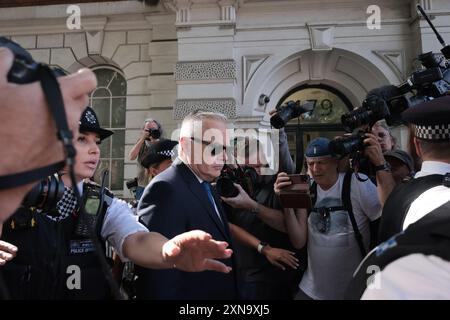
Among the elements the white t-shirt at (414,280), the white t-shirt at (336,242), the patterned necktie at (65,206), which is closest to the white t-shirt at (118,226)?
the patterned necktie at (65,206)

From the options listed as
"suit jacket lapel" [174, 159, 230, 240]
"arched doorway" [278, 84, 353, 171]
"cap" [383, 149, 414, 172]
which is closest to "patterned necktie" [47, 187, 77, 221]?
"suit jacket lapel" [174, 159, 230, 240]

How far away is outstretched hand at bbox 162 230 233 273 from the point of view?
1251 mm

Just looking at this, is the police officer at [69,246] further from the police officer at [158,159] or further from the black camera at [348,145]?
the police officer at [158,159]

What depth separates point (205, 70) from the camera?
6.49 m

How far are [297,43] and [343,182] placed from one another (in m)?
4.71

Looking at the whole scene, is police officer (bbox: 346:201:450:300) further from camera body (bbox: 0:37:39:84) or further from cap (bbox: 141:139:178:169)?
cap (bbox: 141:139:178:169)

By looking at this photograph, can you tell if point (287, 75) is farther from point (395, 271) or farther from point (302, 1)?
point (395, 271)

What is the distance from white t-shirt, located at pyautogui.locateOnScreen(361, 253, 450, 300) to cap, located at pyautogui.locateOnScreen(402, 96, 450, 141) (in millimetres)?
946

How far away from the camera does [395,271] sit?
0.86 m

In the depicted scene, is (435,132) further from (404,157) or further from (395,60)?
(395,60)

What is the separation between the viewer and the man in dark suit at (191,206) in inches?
78.2

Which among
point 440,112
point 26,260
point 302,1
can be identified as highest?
point 302,1

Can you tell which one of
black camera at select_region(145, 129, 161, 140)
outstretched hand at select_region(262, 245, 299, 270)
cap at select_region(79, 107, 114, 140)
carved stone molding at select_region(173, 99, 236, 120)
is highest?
carved stone molding at select_region(173, 99, 236, 120)

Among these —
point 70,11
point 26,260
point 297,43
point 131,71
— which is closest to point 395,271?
→ point 26,260
